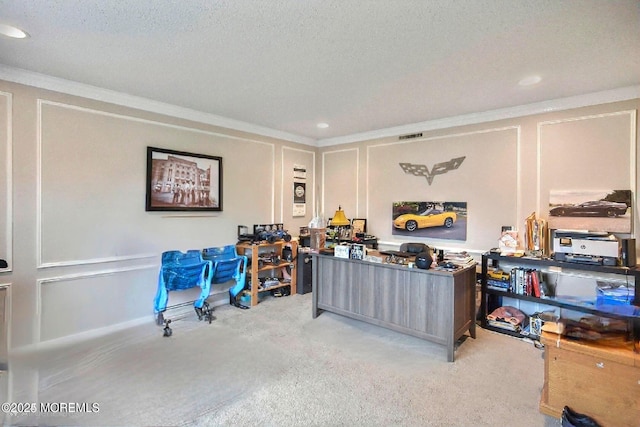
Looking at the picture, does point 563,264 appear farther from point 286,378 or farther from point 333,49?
point 333,49

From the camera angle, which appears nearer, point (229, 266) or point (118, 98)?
point (118, 98)

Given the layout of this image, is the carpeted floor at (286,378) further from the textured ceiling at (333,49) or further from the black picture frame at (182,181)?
the textured ceiling at (333,49)

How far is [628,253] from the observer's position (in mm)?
2852

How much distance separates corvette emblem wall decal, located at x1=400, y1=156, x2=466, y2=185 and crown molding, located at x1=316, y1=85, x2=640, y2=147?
486mm

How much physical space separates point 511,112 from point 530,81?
34.3 inches

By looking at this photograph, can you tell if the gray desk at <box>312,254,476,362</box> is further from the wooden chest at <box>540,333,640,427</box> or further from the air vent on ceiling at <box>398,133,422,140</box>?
the air vent on ceiling at <box>398,133,422,140</box>

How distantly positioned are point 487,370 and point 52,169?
4.38 meters

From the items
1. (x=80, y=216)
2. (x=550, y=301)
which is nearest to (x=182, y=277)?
(x=80, y=216)

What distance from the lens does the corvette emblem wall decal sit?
14.1 feet

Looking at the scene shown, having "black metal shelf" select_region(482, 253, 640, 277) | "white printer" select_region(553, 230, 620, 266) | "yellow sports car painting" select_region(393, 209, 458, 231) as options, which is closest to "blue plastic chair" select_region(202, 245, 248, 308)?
"yellow sports car painting" select_region(393, 209, 458, 231)

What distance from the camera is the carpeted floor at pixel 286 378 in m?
2.05

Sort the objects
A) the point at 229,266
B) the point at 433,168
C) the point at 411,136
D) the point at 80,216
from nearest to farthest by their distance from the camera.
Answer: the point at 80,216 < the point at 229,266 < the point at 433,168 < the point at 411,136

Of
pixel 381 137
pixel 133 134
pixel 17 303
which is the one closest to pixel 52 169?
pixel 133 134

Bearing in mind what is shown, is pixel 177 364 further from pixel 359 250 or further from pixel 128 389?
pixel 359 250
